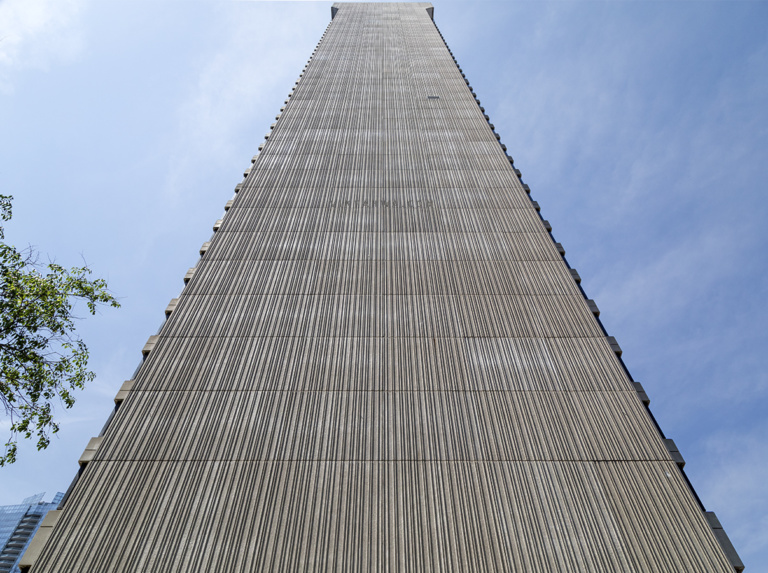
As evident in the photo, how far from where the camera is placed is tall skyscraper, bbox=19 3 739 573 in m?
7.70

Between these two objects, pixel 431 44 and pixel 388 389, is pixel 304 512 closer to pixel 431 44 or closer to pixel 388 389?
pixel 388 389

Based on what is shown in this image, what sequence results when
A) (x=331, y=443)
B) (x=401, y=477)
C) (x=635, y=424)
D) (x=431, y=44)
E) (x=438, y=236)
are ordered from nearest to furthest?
(x=401, y=477), (x=331, y=443), (x=635, y=424), (x=438, y=236), (x=431, y=44)

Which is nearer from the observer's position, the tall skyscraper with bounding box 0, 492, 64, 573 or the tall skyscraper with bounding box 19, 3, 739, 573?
the tall skyscraper with bounding box 19, 3, 739, 573

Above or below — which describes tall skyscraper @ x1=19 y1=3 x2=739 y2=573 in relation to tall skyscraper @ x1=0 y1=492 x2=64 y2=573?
below

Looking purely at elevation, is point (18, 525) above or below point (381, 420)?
above

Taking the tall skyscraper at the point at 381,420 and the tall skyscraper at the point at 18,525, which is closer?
the tall skyscraper at the point at 381,420

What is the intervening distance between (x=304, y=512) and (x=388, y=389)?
3319 millimetres

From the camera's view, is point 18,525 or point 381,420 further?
point 18,525

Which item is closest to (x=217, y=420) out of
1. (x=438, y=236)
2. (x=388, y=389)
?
(x=388, y=389)

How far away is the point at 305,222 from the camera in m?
16.0

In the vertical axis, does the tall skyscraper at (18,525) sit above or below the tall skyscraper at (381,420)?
above

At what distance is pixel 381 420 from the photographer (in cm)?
966

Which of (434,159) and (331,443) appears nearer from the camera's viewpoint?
(331,443)

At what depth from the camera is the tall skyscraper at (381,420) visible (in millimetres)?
7695
